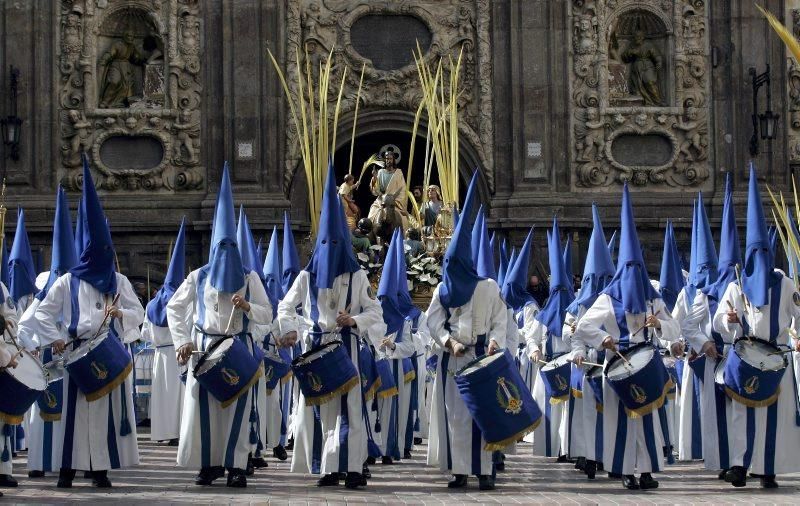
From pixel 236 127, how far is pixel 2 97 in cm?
425

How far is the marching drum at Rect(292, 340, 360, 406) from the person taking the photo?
13555 millimetres

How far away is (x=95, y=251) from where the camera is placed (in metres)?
13.9

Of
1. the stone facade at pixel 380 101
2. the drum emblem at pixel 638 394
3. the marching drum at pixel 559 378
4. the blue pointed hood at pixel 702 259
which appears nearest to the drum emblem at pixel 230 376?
the drum emblem at pixel 638 394

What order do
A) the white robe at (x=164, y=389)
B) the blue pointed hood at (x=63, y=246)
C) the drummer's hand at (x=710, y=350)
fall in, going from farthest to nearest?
1. the white robe at (x=164, y=389)
2. the drummer's hand at (x=710, y=350)
3. the blue pointed hood at (x=63, y=246)

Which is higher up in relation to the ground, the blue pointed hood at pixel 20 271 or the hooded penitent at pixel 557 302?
the blue pointed hood at pixel 20 271

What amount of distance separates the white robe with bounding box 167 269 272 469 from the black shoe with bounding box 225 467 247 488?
9cm

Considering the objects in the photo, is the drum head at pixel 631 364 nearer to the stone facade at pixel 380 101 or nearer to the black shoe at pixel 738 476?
the black shoe at pixel 738 476

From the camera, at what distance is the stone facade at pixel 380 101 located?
1200 inches

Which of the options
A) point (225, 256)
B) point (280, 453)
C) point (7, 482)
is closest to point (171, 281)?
point (280, 453)

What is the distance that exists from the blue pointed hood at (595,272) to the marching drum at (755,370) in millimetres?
2183

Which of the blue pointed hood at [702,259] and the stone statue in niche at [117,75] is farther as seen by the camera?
the stone statue in niche at [117,75]

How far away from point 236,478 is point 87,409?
1352 mm

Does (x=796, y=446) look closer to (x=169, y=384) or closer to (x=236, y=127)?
(x=169, y=384)

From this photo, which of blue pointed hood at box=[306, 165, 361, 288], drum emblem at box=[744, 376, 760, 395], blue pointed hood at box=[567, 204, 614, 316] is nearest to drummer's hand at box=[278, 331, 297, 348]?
blue pointed hood at box=[306, 165, 361, 288]
